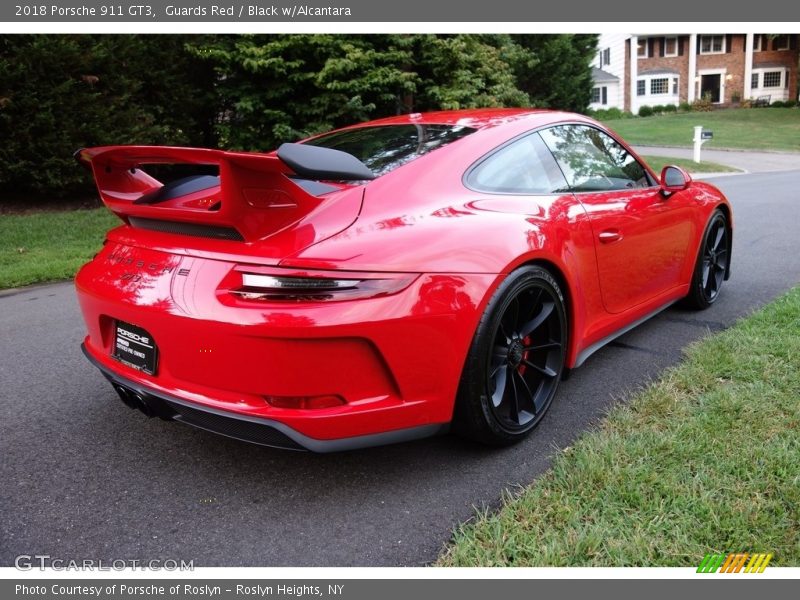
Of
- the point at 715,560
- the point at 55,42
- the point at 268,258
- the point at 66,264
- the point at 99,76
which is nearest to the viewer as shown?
the point at 715,560

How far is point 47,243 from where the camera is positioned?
8.12 m

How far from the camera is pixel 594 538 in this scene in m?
2.01

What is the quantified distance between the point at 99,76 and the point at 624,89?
47598 millimetres

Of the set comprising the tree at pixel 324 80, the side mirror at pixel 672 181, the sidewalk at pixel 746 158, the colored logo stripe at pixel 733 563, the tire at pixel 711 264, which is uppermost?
the tree at pixel 324 80

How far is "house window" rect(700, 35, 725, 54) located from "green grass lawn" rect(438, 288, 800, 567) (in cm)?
5497

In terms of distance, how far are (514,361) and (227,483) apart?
48.6 inches

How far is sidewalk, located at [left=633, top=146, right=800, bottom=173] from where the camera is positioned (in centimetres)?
1866

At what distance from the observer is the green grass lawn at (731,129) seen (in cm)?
2731

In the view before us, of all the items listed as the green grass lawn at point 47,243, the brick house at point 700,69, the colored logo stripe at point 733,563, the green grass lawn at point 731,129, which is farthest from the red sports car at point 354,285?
the brick house at point 700,69

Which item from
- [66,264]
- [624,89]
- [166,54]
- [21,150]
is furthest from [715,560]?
[624,89]

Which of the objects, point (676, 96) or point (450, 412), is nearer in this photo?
point (450, 412)

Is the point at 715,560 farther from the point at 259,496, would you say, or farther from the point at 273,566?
the point at 259,496

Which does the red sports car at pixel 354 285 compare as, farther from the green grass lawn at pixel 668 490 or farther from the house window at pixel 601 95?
the house window at pixel 601 95
